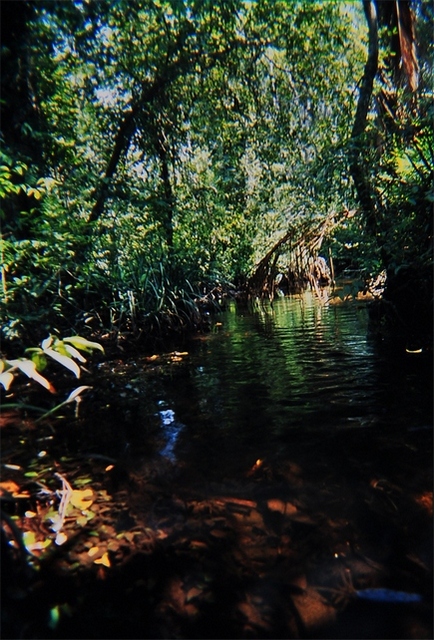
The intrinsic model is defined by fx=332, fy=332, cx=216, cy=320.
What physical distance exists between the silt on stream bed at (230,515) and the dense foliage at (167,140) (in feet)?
8.60

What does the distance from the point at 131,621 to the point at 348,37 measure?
899 cm

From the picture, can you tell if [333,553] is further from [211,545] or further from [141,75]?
[141,75]

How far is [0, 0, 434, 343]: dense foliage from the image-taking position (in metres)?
4.72

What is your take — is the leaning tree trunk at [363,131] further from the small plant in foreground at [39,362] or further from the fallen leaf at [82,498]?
the fallen leaf at [82,498]

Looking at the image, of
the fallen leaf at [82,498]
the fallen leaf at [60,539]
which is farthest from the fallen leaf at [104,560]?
the fallen leaf at [82,498]

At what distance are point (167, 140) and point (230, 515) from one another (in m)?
7.25

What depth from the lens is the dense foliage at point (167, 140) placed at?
472 centimetres

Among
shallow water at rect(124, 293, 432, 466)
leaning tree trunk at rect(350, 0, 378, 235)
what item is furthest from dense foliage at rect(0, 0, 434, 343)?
shallow water at rect(124, 293, 432, 466)

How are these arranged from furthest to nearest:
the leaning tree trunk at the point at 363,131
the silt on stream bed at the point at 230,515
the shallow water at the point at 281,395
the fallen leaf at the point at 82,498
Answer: the leaning tree trunk at the point at 363,131 → the shallow water at the point at 281,395 → the fallen leaf at the point at 82,498 → the silt on stream bed at the point at 230,515

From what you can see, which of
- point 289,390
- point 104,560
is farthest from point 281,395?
point 104,560

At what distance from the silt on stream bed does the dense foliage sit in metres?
2.62

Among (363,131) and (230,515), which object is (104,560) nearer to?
(230,515)

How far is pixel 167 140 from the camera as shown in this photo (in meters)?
7.01

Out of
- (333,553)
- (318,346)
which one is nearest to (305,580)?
(333,553)
